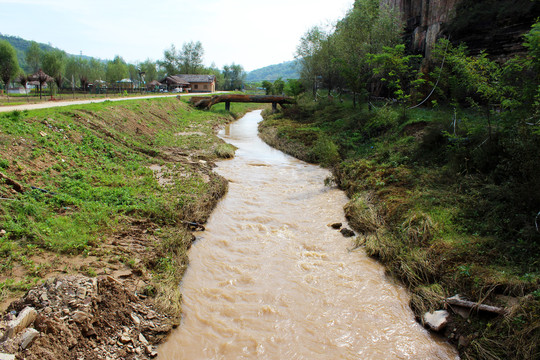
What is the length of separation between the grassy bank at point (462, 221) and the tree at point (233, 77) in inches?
4181

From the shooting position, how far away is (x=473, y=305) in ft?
21.4

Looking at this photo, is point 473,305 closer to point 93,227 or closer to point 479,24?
point 93,227

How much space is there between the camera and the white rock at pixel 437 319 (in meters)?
6.66

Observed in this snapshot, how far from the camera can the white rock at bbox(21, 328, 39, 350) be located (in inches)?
180

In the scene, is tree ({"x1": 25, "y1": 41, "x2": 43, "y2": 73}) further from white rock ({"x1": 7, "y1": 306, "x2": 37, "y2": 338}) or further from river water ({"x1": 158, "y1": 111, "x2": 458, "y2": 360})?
white rock ({"x1": 7, "y1": 306, "x2": 37, "y2": 338})

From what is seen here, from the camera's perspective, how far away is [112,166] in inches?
506

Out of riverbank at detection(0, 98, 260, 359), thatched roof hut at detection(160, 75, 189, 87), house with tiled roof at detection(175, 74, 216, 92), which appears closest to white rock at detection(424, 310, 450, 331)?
riverbank at detection(0, 98, 260, 359)

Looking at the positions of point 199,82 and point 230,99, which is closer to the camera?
point 230,99

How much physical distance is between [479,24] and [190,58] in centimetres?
10098

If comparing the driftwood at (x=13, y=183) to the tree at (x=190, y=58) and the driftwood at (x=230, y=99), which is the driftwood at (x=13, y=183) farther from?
the tree at (x=190, y=58)

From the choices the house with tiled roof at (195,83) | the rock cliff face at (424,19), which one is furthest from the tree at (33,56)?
the rock cliff face at (424,19)

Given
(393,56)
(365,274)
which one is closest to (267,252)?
(365,274)

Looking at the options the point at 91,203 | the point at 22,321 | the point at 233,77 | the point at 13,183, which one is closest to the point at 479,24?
the point at 91,203

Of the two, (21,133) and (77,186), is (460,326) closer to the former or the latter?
(77,186)
